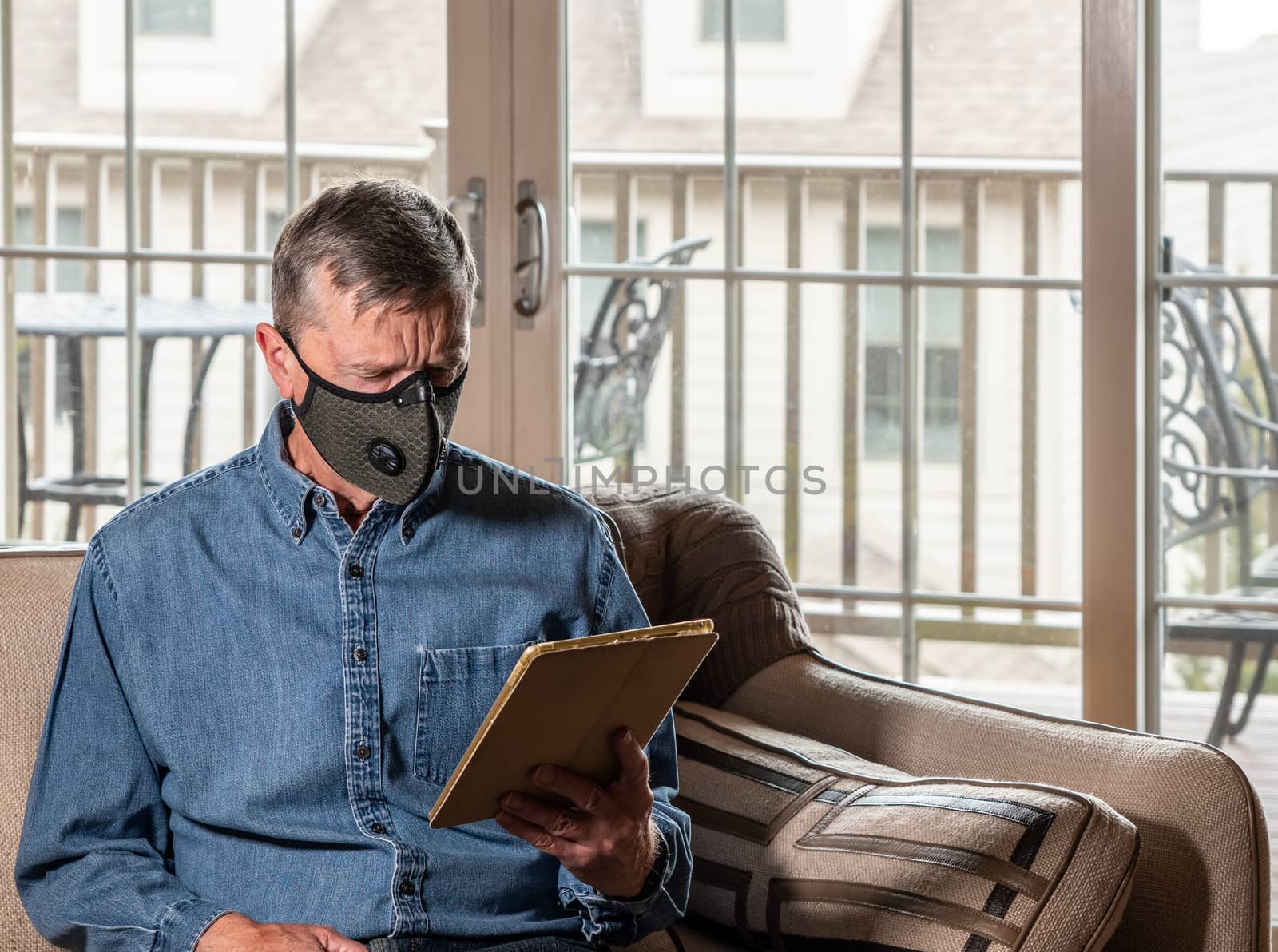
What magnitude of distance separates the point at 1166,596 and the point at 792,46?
1.14 m

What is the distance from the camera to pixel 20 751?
1354 millimetres

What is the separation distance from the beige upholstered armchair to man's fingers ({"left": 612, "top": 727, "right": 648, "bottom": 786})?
32 centimetres

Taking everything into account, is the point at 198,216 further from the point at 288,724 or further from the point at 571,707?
the point at 571,707

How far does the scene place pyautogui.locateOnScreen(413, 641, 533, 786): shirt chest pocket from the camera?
48.1 inches

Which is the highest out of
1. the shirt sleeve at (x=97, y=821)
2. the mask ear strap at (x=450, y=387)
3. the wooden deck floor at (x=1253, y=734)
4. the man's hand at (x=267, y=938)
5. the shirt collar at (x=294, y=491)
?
the mask ear strap at (x=450, y=387)

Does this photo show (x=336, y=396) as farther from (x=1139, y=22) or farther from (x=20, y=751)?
(x=1139, y=22)

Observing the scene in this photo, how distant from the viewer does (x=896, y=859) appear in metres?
1.23

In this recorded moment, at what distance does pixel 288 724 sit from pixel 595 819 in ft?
1.01

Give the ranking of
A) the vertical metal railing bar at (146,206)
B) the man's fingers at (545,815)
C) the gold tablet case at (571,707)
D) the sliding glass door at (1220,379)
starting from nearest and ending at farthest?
the gold tablet case at (571,707) → the man's fingers at (545,815) → the sliding glass door at (1220,379) → the vertical metal railing bar at (146,206)

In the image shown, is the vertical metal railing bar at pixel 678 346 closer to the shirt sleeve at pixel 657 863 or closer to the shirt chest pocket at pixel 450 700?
the shirt sleeve at pixel 657 863

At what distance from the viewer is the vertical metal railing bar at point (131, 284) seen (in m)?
2.44

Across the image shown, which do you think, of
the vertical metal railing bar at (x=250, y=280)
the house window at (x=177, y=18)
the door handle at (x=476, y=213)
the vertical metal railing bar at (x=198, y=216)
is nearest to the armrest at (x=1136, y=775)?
the door handle at (x=476, y=213)

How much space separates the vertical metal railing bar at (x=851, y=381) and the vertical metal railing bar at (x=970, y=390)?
18 cm

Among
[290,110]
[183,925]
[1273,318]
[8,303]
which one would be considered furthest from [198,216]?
[1273,318]
